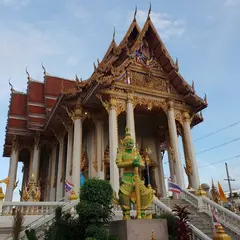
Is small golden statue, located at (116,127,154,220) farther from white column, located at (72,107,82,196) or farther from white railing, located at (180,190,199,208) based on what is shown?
white column, located at (72,107,82,196)

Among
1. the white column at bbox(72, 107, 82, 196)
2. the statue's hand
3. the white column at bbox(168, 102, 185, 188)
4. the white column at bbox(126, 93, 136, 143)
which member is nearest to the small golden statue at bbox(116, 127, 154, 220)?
the statue's hand

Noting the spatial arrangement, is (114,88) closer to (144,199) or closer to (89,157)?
(89,157)

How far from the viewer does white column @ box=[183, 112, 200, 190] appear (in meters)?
11.4

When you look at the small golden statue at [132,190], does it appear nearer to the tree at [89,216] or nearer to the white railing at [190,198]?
the tree at [89,216]

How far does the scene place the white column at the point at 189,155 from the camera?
11.4 metres

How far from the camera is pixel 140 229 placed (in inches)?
180

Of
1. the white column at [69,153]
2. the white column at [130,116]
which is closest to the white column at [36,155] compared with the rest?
the white column at [69,153]

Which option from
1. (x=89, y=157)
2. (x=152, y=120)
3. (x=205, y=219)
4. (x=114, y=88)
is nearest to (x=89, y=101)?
(x=114, y=88)

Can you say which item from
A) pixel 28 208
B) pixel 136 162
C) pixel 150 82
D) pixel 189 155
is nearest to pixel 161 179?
pixel 189 155

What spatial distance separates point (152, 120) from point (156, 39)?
13.8 feet

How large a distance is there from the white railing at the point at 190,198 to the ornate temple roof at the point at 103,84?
4.69 meters

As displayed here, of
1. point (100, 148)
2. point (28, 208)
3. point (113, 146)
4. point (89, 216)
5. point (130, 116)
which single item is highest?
point (130, 116)

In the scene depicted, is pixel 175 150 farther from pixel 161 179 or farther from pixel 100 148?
pixel 100 148

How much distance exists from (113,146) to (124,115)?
369cm
